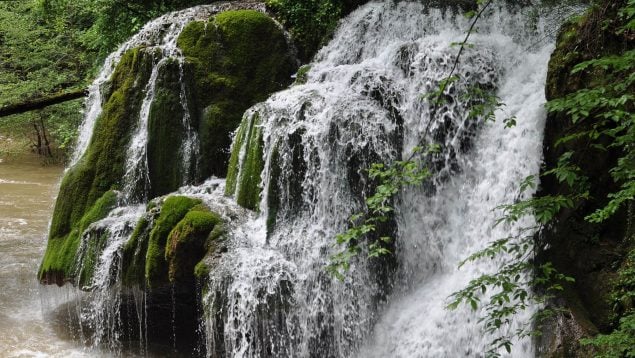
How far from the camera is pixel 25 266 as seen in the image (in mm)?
10898

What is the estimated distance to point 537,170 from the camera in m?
6.45

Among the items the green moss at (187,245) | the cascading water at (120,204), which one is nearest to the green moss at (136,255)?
the cascading water at (120,204)

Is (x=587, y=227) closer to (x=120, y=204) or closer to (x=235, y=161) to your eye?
(x=235, y=161)

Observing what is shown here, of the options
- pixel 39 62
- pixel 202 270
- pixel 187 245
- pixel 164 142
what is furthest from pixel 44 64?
pixel 202 270

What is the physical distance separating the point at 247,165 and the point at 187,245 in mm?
1378

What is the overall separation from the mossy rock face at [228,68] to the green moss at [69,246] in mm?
1506

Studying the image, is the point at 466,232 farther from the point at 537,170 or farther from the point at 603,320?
the point at 603,320

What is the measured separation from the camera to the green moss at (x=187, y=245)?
23.5ft

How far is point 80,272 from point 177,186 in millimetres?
1828

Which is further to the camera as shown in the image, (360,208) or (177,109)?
(177,109)

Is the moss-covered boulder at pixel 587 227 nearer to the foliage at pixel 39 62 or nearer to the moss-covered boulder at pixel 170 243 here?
the moss-covered boulder at pixel 170 243

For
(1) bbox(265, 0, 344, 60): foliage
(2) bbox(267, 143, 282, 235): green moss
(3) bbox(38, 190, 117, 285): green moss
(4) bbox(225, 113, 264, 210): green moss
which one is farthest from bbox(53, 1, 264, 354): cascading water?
(2) bbox(267, 143, 282, 235): green moss

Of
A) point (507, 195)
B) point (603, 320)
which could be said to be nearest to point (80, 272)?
point (507, 195)

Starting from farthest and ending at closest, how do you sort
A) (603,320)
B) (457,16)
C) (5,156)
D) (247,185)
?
(5,156) → (457,16) → (247,185) → (603,320)
